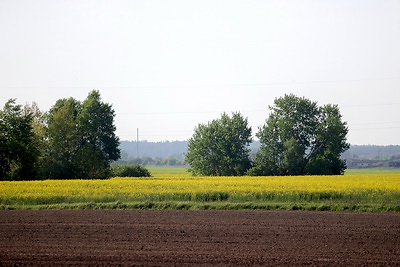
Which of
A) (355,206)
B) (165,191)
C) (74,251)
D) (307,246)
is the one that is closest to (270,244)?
(307,246)

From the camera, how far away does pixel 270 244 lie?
61.9 ft

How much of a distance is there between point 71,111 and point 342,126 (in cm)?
3603

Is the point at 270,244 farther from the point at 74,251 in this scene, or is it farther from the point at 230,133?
the point at 230,133

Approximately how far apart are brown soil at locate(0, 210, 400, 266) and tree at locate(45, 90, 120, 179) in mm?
38355

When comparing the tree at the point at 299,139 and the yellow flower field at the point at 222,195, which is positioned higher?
the tree at the point at 299,139

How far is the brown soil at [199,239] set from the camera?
16.3 metres

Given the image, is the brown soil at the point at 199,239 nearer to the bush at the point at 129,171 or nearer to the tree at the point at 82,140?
the tree at the point at 82,140

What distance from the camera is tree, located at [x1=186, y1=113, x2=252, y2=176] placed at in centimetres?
8194


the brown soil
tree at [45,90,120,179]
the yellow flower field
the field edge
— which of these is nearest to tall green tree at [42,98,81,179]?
tree at [45,90,120,179]

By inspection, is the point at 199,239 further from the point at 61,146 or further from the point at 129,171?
the point at 129,171

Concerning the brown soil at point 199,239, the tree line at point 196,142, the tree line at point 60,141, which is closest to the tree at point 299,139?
the tree line at point 196,142

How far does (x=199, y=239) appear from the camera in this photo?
65.3 feet

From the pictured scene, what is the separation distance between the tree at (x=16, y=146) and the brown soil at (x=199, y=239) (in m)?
32.4

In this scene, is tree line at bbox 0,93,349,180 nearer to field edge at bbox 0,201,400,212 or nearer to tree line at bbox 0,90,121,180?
tree line at bbox 0,90,121,180
